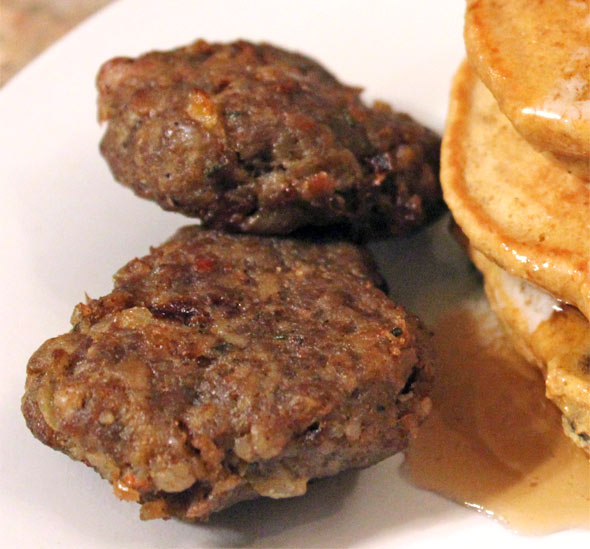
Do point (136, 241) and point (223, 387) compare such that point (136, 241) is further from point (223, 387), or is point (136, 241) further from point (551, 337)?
point (551, 337)

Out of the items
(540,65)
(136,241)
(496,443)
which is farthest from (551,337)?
(136,241)

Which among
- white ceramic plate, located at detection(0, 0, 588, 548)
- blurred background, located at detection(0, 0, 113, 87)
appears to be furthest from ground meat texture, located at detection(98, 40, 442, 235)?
blurred background, located at detection(0, 0, 113, 87)

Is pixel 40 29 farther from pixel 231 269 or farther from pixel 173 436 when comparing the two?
pixel 173 436

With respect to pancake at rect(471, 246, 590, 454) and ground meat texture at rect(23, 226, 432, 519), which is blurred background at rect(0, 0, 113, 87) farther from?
pancake at rect(471, 246, 590, 454)

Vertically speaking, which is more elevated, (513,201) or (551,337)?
(513,201)

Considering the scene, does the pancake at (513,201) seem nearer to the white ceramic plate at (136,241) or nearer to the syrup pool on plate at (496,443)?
the syrup pool on plate at (496,443)

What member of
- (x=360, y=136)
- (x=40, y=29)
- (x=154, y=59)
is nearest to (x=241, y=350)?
(x=360, y=136)
